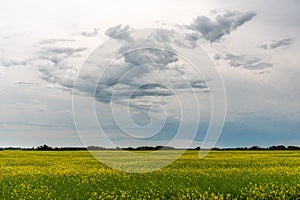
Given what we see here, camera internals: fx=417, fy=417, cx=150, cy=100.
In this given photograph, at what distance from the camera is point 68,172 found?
25328mm

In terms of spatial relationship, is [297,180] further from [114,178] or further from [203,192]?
[114,178]

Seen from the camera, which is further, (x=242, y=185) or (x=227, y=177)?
(x=227, y=177)

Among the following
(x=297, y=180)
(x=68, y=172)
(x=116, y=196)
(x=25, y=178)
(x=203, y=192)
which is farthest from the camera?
(x=68, y=172)

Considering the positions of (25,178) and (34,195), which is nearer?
(34,195)

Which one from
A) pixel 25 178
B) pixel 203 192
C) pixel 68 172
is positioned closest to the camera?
pixel 203 192

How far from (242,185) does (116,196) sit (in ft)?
20.6

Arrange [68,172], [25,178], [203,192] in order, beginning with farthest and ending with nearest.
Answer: [68,172] → [25,178] → [203,192]

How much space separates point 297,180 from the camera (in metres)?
21.2

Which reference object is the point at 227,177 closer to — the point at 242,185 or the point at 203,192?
the point at 242,185

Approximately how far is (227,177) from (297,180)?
355 centimetres

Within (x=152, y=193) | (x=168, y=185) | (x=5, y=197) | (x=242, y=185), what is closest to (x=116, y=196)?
(x=152, y=193)

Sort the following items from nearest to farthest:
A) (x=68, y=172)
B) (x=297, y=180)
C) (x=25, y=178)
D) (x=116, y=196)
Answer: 1. (x=116, y=196)
2. (x=297, y=180)
3. (x=25, y=178)
4. (x=68, y=172)

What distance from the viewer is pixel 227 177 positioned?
22.4 metres

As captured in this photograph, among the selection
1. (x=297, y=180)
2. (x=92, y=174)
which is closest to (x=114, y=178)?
(x=92, y=174)
